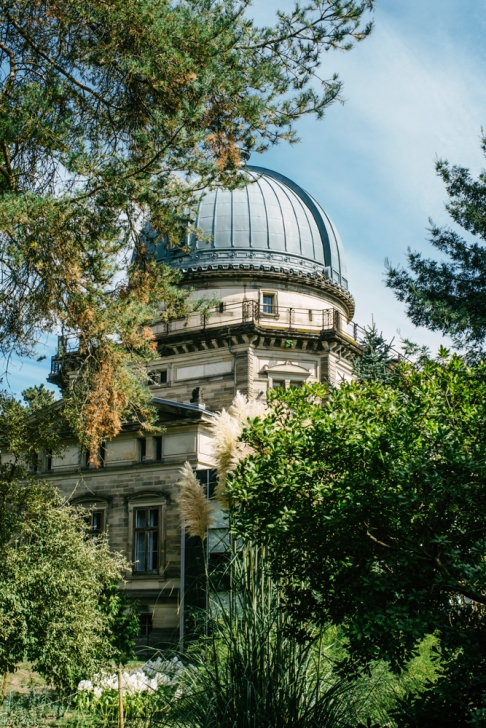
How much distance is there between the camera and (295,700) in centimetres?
757

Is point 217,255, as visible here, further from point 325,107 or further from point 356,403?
point 356,403

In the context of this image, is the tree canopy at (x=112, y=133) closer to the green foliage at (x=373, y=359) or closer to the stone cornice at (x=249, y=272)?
the green foliage at (x=373, y=359)

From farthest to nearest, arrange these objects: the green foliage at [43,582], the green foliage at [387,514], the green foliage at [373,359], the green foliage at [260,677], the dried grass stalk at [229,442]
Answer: the green foliage at [373,359] → the green foliage at [43,582] → the dried grass stalk at [229,442] → the green foliage at [260,677] → the green foliage at [387,514]

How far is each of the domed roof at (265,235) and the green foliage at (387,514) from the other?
31243mm

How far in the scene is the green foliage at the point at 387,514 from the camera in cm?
670

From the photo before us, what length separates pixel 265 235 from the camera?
40.2 m

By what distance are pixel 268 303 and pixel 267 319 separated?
115 centimetres

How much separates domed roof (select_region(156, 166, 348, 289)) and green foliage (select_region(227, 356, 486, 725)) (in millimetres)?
31243

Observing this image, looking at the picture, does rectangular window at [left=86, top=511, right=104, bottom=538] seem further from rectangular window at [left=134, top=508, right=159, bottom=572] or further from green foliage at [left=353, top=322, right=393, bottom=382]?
green foliage at [left=353, top=322, right=393, bottom=382]

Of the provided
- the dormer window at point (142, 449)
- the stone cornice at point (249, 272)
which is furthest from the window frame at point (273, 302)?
the dormer window at point (142, 449)

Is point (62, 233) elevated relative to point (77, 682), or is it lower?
elevated

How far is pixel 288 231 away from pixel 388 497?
Answer: 35.1 m

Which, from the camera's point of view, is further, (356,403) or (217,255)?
(217,255)

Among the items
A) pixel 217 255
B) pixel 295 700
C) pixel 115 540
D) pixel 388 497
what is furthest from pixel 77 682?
pixel 217 255
